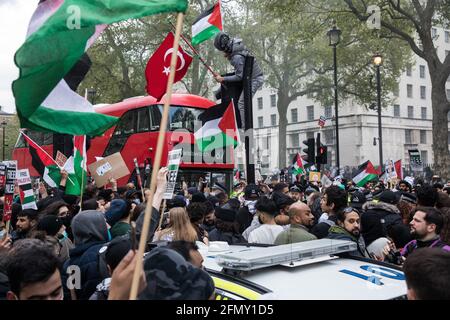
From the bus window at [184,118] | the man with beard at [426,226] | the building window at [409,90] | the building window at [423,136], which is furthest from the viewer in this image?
the building window at [423,136]

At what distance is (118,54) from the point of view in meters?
30.8

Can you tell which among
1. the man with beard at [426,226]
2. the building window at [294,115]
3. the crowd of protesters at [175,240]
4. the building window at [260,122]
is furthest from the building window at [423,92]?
the man with beard at [426,226]

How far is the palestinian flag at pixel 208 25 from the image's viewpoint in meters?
7.46

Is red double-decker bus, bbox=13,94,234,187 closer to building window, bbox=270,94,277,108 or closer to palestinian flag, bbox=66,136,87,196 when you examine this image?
palestinian flag, bbox=66,136,87,196

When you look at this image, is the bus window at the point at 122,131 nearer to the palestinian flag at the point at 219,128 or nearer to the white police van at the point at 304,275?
the palestinian flag at the point at 219,128

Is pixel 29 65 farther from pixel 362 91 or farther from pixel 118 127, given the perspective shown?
pixel 362 91

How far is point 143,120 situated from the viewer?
55.1 feet

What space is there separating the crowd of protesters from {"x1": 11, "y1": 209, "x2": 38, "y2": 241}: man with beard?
0.01 metres

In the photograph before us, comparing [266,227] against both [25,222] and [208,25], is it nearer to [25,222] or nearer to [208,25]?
[25,222]

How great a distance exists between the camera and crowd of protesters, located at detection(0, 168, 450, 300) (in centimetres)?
220

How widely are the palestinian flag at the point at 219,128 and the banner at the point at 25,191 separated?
2.58 m

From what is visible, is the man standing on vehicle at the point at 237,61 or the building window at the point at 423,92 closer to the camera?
the man standing on vehicle at the point at 237,61

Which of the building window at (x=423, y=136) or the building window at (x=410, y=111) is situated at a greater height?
the building window at (x=410, y=111)

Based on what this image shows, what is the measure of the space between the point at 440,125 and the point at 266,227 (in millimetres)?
16074
